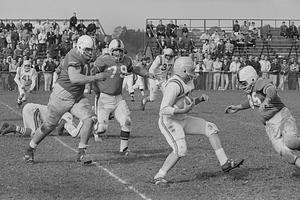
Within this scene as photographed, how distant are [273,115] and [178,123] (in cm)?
133

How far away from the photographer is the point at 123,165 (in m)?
9.98

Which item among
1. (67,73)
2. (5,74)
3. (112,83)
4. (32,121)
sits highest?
(67,73)

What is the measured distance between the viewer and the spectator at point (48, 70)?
31892mm

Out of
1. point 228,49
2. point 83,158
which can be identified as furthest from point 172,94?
point 228,49

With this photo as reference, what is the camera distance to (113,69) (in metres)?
11.6

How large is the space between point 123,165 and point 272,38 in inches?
1317

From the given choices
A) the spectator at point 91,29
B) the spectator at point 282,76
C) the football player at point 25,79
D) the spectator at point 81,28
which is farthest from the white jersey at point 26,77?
the spectator at point 282,76

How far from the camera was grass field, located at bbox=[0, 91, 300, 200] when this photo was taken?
7.95 meters

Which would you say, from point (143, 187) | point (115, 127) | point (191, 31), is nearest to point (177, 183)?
point (143, 187)

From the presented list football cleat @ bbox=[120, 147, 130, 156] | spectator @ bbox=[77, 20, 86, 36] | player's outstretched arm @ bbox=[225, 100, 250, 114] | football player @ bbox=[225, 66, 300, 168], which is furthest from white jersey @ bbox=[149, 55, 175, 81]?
spectator @ bbox=[77, 20, 86, 36]

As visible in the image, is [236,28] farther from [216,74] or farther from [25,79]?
[25,79]

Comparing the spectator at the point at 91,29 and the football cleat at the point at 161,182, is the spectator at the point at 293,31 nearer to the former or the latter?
the spectator at the point at 91,29

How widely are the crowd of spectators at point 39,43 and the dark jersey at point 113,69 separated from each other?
813 inches

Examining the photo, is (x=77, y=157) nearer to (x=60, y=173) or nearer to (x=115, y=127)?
(x=60, y=173)
